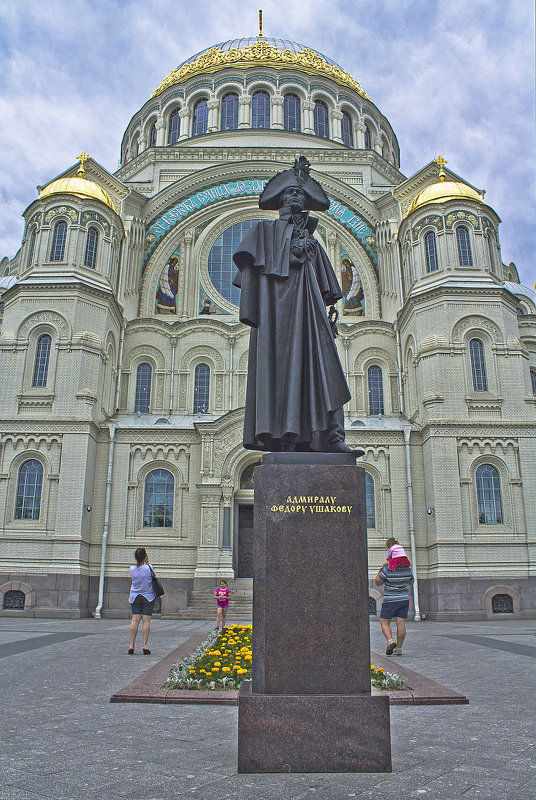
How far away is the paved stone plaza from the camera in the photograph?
4133 mm

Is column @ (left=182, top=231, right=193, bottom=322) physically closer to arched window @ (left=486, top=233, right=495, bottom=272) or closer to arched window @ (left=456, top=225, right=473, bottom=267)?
arched window @ (left=456, top=225, right=473, bottom=267)

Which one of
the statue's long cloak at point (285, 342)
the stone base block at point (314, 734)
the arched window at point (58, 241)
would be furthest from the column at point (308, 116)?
the stone base block at point (314, 734)

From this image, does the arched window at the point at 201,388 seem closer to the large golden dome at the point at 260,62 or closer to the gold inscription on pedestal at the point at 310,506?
the large golden dome at the point at 260,62

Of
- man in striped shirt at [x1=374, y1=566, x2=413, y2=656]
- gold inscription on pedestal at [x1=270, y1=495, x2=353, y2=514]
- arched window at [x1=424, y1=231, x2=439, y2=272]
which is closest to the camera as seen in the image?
gold inscription on pedestal at [x1=270, y1=495, x2=353, y2=514]

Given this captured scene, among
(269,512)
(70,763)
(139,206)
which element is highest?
(139,206)

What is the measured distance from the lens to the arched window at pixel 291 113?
36.5 m

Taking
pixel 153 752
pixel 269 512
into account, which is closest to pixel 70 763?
pixel 153 752

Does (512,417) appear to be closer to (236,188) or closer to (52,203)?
(236,188)

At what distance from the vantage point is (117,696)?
6.86 m

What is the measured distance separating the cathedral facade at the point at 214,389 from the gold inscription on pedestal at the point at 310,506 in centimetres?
1887

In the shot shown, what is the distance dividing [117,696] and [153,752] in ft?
6.80

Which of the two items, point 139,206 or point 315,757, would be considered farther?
point 139,206

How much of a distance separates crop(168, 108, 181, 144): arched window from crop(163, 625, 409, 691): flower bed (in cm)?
3332

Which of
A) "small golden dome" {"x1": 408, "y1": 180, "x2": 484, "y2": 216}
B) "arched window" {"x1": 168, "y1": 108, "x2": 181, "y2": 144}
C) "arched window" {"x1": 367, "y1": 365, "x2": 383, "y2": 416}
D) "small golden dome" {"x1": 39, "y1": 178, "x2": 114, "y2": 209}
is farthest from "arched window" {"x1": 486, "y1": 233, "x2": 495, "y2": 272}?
"arched window" {"x1": 168, "y1": 108, "x2": 181, "y2": 144}
